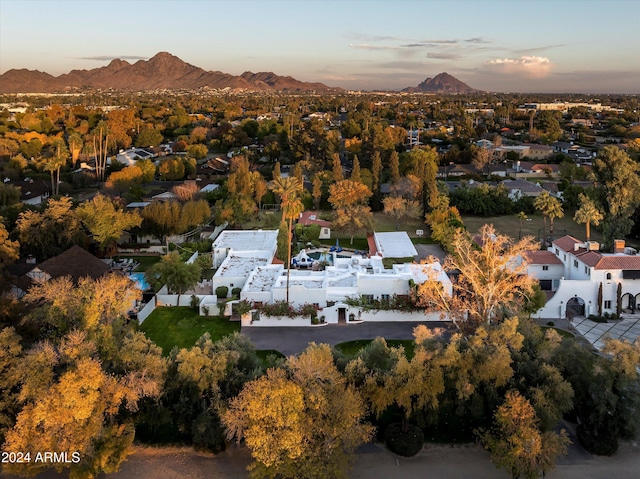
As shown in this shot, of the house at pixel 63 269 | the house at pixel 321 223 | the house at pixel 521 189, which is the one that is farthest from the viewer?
the house at pixel 521 189

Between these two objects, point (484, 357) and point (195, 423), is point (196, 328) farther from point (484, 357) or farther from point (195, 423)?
point (484, 357)

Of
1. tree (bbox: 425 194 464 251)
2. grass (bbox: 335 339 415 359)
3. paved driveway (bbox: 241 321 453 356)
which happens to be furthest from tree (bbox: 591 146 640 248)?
grass (bbox: 335 339 415 359)

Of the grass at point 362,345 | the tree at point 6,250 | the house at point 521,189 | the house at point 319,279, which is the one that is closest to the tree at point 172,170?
the house at point 319,279

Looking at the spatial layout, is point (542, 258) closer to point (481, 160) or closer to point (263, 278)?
point (263, 278)

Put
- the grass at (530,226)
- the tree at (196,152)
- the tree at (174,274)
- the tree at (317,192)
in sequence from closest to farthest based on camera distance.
A: 1. the tree at (174,274)
2. the grass at (530,226)
3. the tree at (317,192)
4. the tree at (196,152)

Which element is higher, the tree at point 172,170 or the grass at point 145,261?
the tree at point 172,170

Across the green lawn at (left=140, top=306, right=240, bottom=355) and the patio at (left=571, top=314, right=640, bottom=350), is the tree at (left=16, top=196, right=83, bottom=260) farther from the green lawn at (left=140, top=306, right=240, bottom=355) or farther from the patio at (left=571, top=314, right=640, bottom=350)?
the patio at (left=571, top=314, right=640, bottom=350)

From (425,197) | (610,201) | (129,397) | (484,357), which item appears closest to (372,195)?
(425,197)

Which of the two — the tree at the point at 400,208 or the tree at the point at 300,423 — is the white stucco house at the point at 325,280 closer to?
the tree at the point at 300,423

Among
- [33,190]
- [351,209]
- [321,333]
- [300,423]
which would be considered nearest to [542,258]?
[321,333]
